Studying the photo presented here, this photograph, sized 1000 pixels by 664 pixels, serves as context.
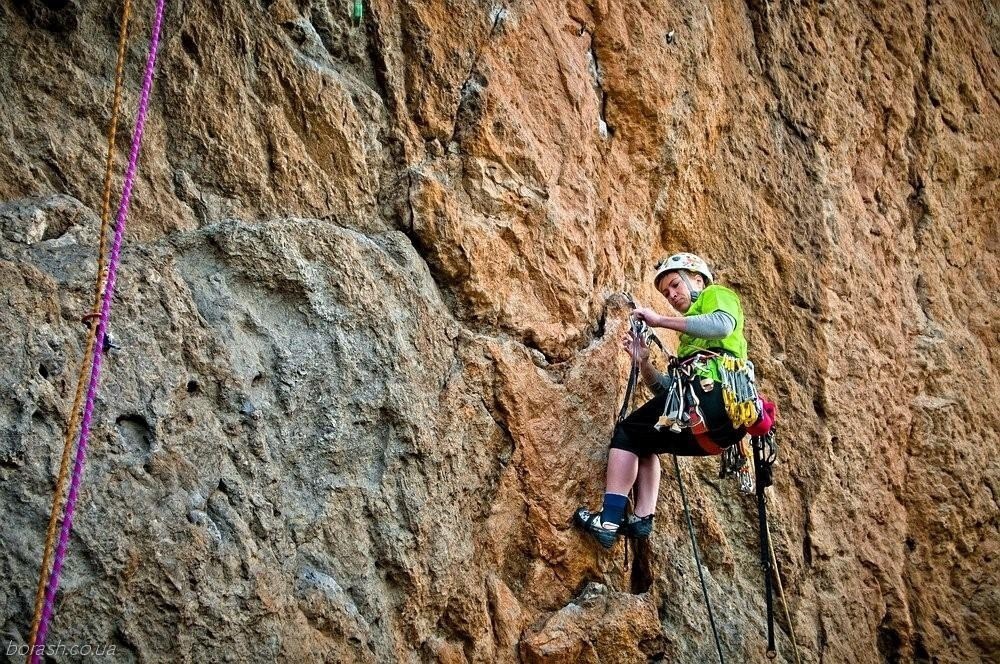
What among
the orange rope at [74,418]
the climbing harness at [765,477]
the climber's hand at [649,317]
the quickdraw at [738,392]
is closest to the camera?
the orange rope at [74,418]

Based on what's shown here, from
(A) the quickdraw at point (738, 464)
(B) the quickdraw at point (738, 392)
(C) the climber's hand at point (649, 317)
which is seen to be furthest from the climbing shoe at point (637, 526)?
(C) the climber's hand at point (649, 317)

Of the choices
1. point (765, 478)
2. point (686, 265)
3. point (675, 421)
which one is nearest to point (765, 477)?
point (765, 478)

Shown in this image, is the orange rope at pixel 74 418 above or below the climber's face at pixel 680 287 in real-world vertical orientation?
below

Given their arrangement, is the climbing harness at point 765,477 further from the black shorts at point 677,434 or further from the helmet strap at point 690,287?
the helmet strap at point 690,287

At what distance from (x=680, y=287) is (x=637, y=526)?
1344mm

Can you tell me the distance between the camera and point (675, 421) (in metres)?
4.81

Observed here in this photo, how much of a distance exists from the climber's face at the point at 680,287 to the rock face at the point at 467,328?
0.38 metres

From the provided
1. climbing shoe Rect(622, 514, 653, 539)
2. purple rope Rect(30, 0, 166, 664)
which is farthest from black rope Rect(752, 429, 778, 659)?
purple rope Rect(30, 0, 166, 664)

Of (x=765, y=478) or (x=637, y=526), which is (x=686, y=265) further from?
(x=637, y=526)

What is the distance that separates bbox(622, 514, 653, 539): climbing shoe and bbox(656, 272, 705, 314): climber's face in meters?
1.18

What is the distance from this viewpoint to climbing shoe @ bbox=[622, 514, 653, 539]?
16.8ft

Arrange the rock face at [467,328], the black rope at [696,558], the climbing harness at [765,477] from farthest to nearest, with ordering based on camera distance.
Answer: the climbing harness at [765,477] < the black rope at [696,558] < the rock face at [467,328]

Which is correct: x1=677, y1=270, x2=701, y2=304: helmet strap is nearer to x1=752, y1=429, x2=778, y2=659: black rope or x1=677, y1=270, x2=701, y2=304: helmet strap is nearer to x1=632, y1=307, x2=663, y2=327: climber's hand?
x1=632, y1=307, x2=663, y2=327: climber's hand

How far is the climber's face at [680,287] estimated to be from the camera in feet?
17.4
